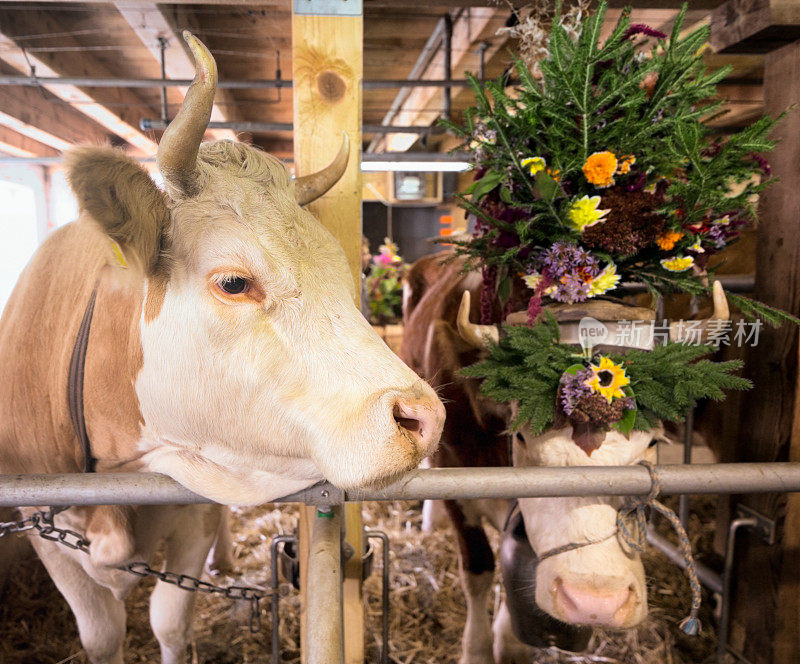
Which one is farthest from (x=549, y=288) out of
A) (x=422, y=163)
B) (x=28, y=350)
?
(x=422, y=163)

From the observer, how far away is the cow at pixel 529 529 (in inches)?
58.0

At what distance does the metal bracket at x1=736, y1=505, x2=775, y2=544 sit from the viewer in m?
2.11

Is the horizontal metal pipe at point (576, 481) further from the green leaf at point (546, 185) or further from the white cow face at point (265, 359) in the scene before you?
the green leaf at point (546, 185)

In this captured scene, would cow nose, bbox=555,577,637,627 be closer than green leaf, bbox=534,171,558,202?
Yes

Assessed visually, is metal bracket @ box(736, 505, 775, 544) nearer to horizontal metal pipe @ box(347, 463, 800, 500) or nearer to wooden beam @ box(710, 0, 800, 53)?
horizontal metal pipe @ box(347, 463, 800, 500)

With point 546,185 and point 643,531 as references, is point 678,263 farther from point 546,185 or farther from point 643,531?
point 643,531

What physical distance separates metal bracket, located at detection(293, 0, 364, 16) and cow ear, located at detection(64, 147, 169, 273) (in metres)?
0.76

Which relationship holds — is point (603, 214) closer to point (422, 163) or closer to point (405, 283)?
point (405, 283)

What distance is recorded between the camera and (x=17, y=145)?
1994 mm

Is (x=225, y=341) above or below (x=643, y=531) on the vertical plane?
above

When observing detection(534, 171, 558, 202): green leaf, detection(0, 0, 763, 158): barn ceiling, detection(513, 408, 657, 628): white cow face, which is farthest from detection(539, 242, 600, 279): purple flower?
detection(0, 0, 763, 158): barn ceiling

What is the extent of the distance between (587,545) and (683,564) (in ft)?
6.78

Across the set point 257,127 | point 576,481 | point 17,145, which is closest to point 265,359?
point 576,481

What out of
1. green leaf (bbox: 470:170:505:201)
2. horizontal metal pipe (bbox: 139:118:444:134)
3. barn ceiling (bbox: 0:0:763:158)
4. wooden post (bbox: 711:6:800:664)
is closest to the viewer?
green leaf (bbox: 470:170:505:201)
